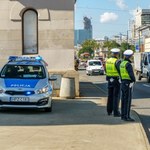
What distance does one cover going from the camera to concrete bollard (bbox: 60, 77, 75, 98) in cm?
1925

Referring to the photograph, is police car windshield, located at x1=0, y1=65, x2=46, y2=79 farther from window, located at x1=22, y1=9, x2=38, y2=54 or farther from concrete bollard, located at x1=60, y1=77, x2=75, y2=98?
window, located at x1=22, y1=9, x2=38, y2=54

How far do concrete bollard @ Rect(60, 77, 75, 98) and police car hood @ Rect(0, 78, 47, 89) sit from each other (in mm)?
4761

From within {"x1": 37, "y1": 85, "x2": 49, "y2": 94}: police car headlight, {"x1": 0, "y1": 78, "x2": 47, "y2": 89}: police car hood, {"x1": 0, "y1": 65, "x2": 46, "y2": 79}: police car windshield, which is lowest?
{"x1": 37, "y1": 85, "x2": 49, "y2": 94}: police car headlight

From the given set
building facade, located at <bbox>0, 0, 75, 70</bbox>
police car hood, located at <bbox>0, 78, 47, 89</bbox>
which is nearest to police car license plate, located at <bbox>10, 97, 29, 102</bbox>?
police car hood, located at <bbox>0, 78, 47, 89</bbox>

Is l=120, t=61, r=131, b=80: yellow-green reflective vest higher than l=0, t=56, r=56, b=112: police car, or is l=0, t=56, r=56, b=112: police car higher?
l=120, t=61, r=131, b=80: yellow-green reflective vest

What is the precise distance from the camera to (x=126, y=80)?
12.5 metres

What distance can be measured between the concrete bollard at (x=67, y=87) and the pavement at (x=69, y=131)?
165 inches

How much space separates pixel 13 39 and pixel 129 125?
10548mm

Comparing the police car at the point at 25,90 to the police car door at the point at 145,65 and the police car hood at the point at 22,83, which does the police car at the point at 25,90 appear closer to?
the police car hood at the point at 22,83

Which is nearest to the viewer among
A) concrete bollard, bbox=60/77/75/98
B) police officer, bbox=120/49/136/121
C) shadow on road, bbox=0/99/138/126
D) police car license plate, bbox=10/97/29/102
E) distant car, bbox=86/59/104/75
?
shadow on road, bbox=0/99/138/126

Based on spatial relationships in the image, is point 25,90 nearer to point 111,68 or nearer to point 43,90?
point 43,90

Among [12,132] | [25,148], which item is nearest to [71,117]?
[12,132]

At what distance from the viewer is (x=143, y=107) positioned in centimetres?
1744

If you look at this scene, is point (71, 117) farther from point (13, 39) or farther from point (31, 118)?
point (13, 39)
